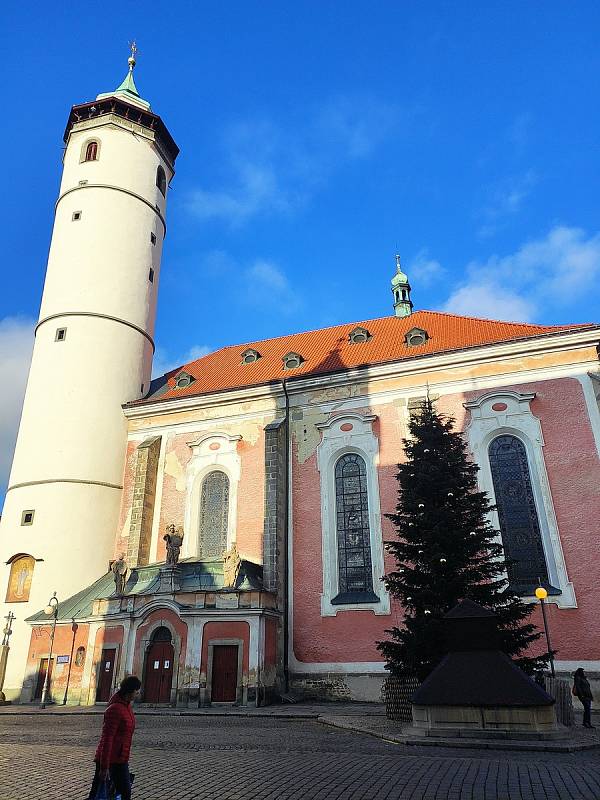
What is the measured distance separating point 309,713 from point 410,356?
1146cm

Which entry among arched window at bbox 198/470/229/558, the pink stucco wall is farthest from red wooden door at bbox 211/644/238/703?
arched window at bbox 198/470/229/558

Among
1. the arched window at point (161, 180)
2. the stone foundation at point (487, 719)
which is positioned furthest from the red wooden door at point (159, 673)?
the arched window at point (161, 180)

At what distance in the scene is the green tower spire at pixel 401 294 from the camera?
26.8m

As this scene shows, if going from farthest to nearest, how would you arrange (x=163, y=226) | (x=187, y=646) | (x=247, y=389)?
(x=163, y=226), (x=247, y=389), (x=187, y=646)

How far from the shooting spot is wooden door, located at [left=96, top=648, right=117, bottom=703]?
18562 millimetres

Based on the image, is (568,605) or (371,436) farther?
(371,436)

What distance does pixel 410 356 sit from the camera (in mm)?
20859

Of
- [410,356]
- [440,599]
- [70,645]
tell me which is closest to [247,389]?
[410,356]

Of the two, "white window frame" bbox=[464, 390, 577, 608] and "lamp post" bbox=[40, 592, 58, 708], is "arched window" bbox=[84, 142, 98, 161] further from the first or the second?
"white window frame" bbox=[464, 390, 577, 608]

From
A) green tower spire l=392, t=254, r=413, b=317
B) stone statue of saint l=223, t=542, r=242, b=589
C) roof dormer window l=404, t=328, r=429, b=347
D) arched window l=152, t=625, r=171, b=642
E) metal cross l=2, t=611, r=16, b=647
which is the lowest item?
arched window l=152, t=625, r=171, b=642

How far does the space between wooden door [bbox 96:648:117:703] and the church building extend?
0.06m

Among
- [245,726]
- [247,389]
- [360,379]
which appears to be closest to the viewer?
[245,726]

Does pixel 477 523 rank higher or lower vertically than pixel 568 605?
higher

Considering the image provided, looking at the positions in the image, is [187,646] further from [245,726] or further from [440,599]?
[440,599]
